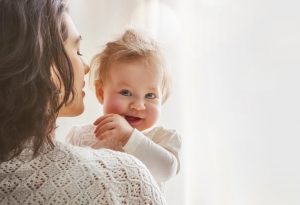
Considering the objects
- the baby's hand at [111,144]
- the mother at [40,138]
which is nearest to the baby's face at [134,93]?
the baby's hand at [111,144]

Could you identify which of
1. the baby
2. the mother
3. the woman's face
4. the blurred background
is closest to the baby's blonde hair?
the baby

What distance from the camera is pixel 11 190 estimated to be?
2.82 feet

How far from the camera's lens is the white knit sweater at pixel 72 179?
85 centimetres

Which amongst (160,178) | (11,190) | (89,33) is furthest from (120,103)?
(89,33)

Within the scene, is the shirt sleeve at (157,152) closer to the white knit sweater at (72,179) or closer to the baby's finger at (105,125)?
the baby's finger at (105,125)

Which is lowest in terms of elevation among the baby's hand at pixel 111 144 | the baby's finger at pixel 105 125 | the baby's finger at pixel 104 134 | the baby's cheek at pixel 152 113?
the baby's hand at pixel 111 144

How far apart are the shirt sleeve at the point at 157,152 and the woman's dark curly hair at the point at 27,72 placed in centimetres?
39

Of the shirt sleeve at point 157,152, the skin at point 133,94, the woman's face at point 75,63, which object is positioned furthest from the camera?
the skin at point 133,94

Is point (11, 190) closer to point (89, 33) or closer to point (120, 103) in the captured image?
point (120, 103)

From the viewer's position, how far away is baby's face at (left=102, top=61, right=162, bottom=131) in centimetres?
137

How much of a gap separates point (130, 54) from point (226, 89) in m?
0.43

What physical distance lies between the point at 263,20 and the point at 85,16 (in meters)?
0.80

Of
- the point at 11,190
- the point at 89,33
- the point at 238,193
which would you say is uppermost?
the point at 89,33

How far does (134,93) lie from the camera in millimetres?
1376
